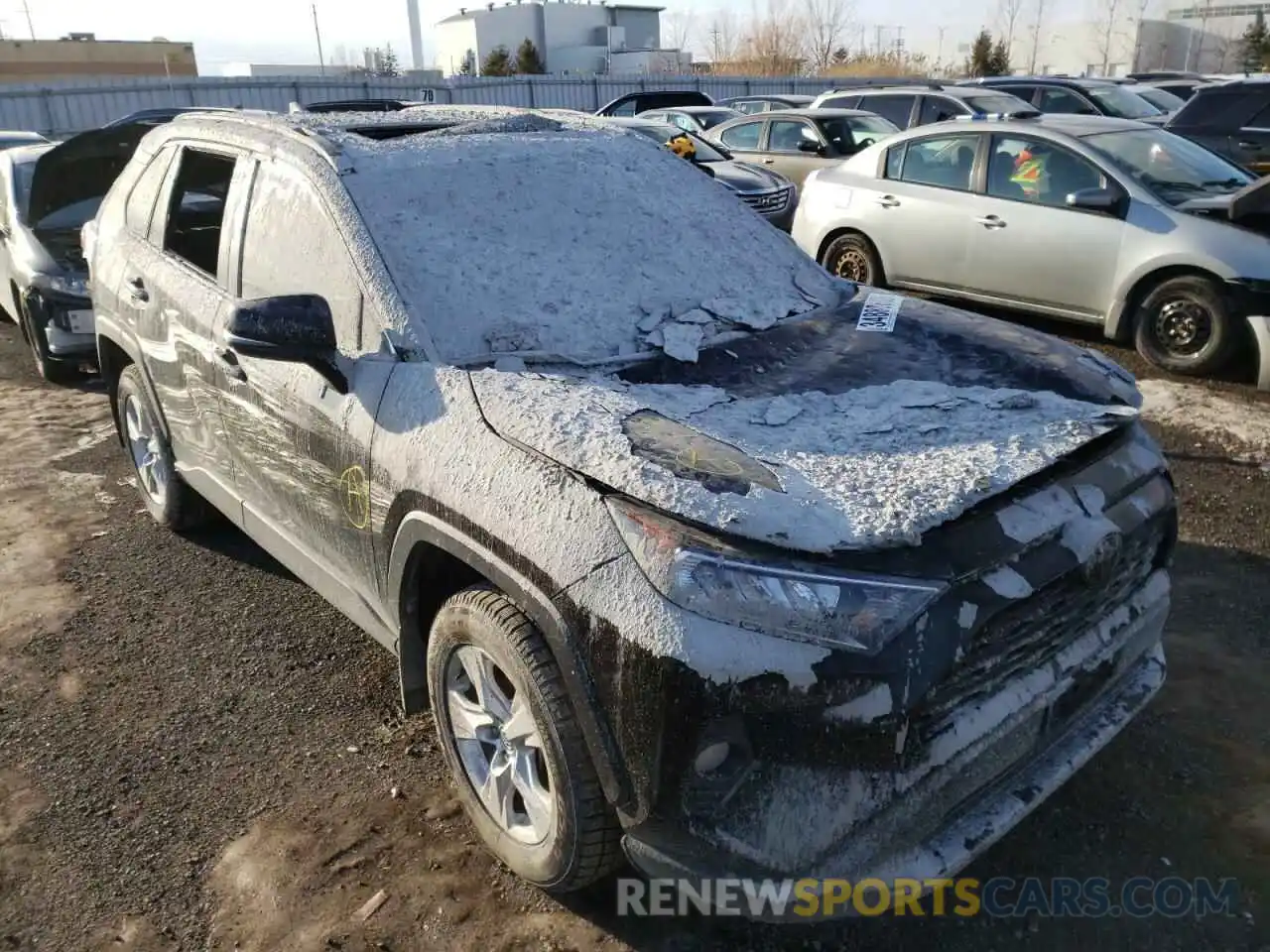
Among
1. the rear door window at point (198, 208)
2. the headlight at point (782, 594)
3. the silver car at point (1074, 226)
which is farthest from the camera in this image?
the silver car at point (1074, 226)

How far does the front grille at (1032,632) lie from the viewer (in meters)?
2.06

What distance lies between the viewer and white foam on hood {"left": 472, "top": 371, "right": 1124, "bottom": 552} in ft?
6.82

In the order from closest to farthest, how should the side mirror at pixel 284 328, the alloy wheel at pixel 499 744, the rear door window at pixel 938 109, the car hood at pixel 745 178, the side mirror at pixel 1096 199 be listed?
the alloy wheel at pixel 499 744, the side mirror at pixel 284 328, the side mirror at pixel 1096 199, the car hood at pixel 745 178, the rear door window at pixel 938 109

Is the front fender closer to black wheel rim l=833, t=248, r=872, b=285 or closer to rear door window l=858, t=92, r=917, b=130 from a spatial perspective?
black wheel rim l=833, t=248, r=872, b=285

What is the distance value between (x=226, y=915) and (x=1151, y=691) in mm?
2541

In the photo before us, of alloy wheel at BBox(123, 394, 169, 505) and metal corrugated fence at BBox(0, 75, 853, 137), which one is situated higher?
metal corrugated fence at BBox(0, 75, 853, 137)

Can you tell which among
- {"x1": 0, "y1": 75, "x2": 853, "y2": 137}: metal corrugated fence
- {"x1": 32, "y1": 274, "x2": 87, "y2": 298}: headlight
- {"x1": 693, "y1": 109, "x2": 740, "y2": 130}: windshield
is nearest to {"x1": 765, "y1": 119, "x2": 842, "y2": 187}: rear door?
{"x1": 693, "y1": 109, "x2": 740, "y2": 130}: windshield

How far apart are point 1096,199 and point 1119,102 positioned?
9.30 metres

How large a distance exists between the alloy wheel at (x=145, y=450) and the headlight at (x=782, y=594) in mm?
3310

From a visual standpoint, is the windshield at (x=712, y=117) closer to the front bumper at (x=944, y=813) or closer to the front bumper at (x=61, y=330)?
the front bumper at (x=61, y=330)

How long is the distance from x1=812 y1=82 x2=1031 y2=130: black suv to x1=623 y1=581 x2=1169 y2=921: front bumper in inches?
447

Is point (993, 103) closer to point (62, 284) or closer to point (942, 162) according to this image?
point (942, 162)

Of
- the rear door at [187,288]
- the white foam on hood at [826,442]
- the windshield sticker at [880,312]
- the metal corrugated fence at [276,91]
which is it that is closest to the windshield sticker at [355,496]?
the white foam on hood at [826,442]

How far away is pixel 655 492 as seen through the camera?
2105 millimetres
